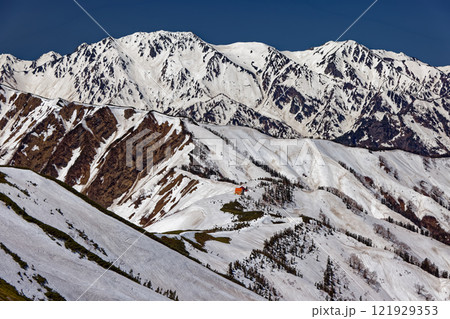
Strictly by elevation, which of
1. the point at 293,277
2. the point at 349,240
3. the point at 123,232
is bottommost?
the point at 123,232

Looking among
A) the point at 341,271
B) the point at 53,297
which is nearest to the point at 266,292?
the point at 341,271

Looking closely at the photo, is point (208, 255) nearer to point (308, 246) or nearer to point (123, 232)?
point (123, 232)

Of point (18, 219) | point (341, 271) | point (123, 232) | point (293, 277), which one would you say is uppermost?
point (341, 271)

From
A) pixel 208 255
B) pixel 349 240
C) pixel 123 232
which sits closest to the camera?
pixel 123 232

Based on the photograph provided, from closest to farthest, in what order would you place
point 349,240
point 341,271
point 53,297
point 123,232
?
point 53,297 → point 123,232 → point 341,271 → point 349,240

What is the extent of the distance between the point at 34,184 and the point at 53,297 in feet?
97.6

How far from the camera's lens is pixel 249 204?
17062cm

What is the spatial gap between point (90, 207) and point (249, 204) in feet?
335

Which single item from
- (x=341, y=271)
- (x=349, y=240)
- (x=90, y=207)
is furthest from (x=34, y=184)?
(x=349, y=240)

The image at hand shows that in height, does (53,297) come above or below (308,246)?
below

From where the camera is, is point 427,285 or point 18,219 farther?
point 427,285
